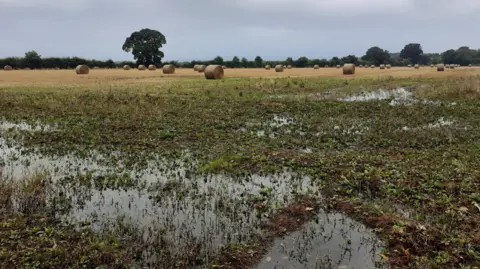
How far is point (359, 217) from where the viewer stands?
24.1 ft

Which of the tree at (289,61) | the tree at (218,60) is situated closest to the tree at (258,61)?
the tree at (218,60)

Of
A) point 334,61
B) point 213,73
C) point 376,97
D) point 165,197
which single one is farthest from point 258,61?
point 165,197

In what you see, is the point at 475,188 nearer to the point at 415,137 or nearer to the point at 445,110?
the point at 415,137

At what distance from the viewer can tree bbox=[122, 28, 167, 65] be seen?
3386 inches

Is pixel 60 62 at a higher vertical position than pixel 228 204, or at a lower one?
higher

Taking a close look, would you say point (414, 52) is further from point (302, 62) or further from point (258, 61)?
point (258, 61)

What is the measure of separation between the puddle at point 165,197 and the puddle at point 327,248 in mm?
760

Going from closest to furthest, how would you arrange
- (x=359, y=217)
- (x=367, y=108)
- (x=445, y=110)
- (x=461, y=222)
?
1. (x=461, y=222)
2. (x=359, y=217)
3. (x=445, y=110)
4. (x=367, y=108)

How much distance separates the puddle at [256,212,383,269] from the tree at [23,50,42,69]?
7845cm

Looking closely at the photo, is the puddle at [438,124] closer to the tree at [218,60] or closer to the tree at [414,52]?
the tree at [218,60]

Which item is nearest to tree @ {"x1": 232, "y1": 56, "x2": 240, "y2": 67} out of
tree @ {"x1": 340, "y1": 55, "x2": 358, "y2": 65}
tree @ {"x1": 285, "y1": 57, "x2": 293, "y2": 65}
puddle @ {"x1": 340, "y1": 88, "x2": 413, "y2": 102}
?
tree @ {"x1": 285, "y1": 57, "x2": 293, "y2": 65}

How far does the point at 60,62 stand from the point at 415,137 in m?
75.9

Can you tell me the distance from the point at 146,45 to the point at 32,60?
78.5 ft

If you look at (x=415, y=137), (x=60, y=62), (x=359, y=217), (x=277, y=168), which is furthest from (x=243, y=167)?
(x=60, y=62)
